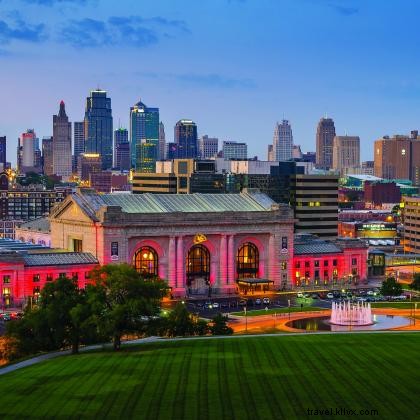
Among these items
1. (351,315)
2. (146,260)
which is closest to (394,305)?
(351,315)

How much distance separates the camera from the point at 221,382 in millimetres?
83125

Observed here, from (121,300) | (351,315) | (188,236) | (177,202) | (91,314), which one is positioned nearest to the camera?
(91,314)

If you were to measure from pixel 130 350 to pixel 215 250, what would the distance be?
80.1m

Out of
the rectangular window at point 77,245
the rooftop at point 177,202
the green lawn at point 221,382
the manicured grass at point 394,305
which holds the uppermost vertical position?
the rooftop at point 177,202

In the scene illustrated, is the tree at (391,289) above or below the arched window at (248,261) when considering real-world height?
below

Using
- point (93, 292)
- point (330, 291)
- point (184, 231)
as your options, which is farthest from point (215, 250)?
point (93, 292)

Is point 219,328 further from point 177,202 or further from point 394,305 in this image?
point 177,202

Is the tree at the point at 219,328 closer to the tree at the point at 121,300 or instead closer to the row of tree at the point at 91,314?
the row of tree at the point at 91,314

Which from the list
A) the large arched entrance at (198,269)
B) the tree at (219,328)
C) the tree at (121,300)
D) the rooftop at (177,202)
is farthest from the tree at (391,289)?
the tree at (121,300)

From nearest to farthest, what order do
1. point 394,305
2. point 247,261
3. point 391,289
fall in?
point 394,305 → point 391,289 → point 247,261

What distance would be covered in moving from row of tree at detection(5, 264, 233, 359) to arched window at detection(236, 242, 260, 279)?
77287 mm

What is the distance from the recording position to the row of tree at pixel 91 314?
101 metres

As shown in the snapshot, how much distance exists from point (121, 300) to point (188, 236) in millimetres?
75130

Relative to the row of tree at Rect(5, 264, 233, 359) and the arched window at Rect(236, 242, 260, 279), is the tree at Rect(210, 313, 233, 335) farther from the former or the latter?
the arched window at Rect(236, 242, 260, 279)
